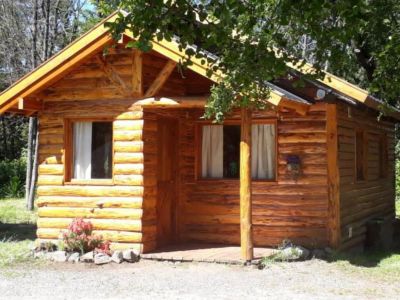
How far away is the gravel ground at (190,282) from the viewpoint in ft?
26.5

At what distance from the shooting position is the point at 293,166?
1102 cm

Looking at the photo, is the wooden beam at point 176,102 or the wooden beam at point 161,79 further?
the wooden beam at point 161,79

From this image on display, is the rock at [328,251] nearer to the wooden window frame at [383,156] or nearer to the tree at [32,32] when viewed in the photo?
the wooden window frame at [383,156]

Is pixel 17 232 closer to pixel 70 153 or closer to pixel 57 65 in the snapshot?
pixel 70 153

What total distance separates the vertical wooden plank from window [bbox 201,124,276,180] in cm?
109

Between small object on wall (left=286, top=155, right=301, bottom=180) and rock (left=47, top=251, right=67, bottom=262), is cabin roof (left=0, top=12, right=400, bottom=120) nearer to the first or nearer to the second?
small object on wall (left=286, top=155, right=301, bottom=180)

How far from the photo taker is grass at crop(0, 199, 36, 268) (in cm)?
1089

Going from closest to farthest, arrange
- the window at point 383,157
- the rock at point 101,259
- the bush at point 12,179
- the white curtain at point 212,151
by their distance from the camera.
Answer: the rock at point 101,259, the white curtain at point 212,151, the window at point 383,157, the bush at point 12,179

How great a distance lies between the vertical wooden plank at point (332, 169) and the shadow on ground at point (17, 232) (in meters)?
6.75

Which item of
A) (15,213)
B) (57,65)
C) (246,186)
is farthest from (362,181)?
(15,213)

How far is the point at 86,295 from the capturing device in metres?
8.03

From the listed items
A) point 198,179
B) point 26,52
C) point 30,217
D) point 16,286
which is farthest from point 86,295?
point 26,52

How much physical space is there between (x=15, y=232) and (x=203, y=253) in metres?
6.15

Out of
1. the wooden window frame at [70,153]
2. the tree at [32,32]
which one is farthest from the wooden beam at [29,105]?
the tree at [32,32]
